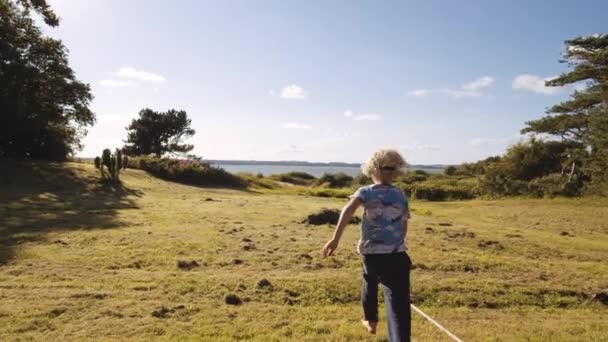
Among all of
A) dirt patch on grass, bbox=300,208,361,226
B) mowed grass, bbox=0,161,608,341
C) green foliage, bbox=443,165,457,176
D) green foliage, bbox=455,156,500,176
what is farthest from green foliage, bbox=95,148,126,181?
green foliage, bbox=443,165,457,176

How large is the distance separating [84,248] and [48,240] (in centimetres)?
119

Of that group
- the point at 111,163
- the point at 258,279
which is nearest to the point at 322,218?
the point at 258,279

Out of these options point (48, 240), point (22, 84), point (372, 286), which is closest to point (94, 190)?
point (22, 84)

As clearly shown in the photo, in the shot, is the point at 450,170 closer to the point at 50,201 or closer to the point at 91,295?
the point at 50,201

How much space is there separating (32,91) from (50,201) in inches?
491

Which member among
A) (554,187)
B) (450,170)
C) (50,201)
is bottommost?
(50,201)

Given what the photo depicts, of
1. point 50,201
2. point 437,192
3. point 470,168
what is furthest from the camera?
point 470,168

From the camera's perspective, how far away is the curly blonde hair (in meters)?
4.39

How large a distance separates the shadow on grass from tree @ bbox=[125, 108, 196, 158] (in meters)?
23.9

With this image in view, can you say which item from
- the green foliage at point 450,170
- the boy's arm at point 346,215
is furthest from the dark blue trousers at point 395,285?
the green foliage at point 450,170

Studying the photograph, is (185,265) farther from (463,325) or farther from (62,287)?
(463,325)

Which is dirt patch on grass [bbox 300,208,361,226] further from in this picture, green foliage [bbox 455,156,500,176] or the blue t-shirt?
green foliage [bbox 455,156,500,176]

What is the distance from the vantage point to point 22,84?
1032 inches

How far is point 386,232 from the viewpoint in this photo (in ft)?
14.2
